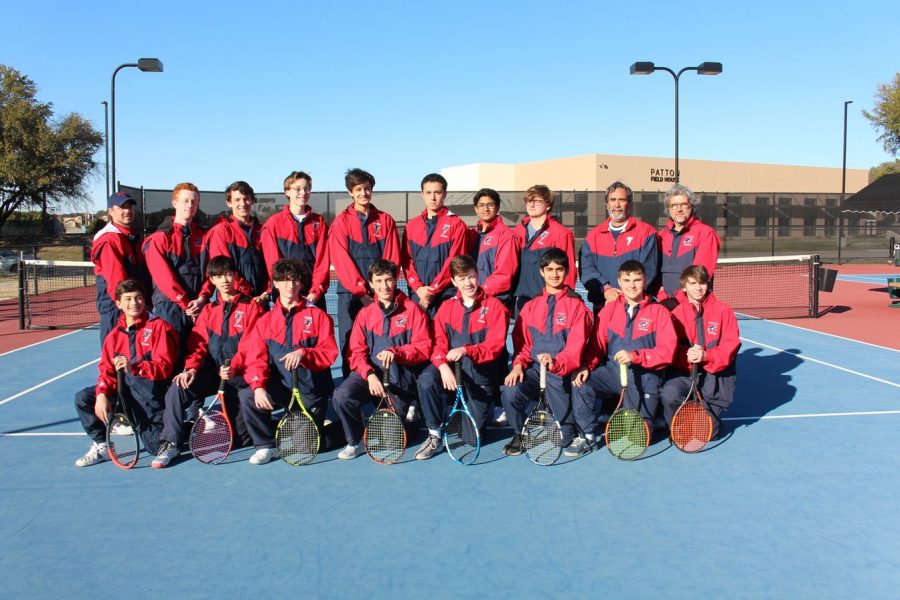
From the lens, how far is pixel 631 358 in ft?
14.5

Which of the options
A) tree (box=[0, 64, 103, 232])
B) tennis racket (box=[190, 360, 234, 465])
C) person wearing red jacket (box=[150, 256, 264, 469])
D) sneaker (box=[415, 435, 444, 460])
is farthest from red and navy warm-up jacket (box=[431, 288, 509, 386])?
tree (box=[0, 64, 103, 232])

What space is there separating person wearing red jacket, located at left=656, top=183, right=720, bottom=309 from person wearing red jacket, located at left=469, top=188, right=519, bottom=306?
46.2 inches

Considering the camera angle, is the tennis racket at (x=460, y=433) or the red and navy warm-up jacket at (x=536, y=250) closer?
the tennis racket at (x=460, y=433)

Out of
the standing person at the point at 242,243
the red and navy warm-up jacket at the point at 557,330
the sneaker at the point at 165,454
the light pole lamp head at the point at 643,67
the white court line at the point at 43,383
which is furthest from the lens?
the light pole lamp head at the point at 643,67

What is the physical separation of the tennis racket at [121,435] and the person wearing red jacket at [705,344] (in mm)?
3449

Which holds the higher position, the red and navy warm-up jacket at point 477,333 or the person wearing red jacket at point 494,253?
the person wearing red jacket at point 494,253

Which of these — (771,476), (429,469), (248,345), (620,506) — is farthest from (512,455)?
(248,345)

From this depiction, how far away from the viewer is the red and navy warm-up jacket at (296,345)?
15.0ft

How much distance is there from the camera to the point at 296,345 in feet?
Result: 15.2

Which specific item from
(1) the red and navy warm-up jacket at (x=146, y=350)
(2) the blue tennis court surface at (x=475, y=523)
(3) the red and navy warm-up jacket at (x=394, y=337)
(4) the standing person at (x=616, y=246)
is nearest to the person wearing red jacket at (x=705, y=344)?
(2) the blue tennis court surface at (x=475, y=523)

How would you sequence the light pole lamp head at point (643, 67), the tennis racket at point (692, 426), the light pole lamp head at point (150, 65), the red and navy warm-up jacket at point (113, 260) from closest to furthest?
the tennis racket at point (692, 426) < the red and navy warm-up jacket at point (113, 260) < the light pole lamp head at point (150, 65) < the light pole lamp head at point (643, 67)

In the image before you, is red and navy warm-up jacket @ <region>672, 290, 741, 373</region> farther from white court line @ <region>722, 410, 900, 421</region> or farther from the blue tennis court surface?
white court line @ <region>722, 410, 900, 421</region>

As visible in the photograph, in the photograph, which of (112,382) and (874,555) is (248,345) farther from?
(874,555)

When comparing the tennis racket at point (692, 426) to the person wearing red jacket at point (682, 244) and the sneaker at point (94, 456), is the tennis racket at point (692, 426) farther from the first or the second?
the sneaker at point (94, 456)
